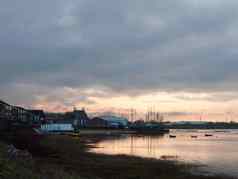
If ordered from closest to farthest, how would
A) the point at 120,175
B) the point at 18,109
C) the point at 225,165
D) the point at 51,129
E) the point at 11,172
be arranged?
the point at 11,172 → the point at 120,175 → the point at 225,165 → the point at 18,109 → the point at 51,129

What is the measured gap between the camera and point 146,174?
3916cm

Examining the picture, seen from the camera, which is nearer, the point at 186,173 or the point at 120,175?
the point at 120,175

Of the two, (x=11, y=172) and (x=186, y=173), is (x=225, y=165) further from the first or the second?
(x=11, y=172)

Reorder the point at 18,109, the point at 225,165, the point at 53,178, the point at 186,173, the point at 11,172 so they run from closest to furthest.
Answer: the point at 11,172 → the point at 53,178 → the point at 186,173 → the point at 225,165 → the point at 18,109

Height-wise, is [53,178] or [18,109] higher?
[18,109]

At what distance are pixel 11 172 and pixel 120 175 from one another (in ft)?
66.5

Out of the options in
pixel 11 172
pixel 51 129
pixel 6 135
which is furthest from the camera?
pixel 51 129

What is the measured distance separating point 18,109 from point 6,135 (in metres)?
10.3

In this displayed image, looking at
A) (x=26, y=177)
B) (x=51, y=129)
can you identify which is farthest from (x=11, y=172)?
(x=51, y=129)

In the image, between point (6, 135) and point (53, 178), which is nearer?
point (53, 178)

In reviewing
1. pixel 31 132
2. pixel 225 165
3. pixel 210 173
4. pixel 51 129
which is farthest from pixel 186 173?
pixel 51 129

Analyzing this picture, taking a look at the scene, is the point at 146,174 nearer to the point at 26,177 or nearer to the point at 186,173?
the point at 186,173

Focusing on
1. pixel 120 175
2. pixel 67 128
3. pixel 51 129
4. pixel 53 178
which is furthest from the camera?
pixel 67 128

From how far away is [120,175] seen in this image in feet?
123
